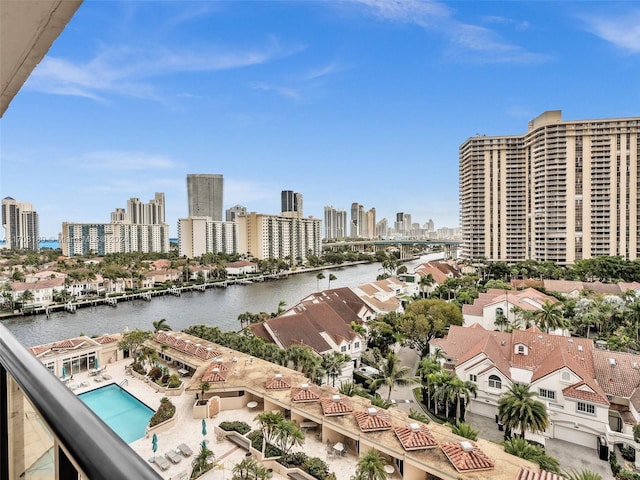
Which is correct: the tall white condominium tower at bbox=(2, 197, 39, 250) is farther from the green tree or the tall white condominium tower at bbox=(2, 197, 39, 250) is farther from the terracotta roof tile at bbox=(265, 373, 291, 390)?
the terracotta roof tile at bbox=(265, 373, 291, 390)

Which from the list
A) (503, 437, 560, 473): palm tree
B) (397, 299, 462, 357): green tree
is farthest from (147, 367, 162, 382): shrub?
(503, 437, 560, 473): palm tree

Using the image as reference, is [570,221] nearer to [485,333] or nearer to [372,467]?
[485,333]

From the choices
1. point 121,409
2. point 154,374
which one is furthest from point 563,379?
point 121,409

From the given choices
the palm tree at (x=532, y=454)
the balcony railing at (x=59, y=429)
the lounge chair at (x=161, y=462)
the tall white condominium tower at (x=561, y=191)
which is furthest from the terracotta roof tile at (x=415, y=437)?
the tall white condominium tower at (x=561, y=191)

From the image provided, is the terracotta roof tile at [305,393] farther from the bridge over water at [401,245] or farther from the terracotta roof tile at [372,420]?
the bridge over water at [401,245]

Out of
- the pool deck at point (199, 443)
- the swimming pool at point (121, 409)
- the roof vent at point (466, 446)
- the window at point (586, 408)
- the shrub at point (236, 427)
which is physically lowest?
the swimming pool at point (121, 409)

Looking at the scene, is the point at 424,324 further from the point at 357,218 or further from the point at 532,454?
the point at 357,218
